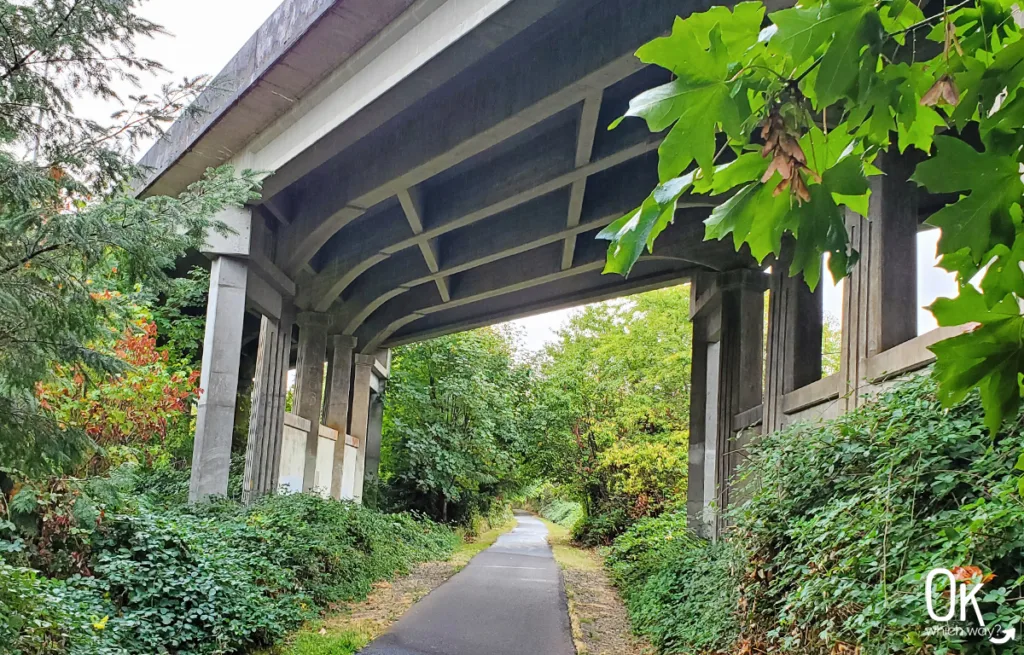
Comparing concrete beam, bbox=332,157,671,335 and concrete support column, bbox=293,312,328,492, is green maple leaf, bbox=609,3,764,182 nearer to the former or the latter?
concrete beam, bbox=332,157,671,335

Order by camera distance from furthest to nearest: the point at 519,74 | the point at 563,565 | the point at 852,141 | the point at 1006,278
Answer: the point at 563,565, the point at 519,74, the point at 852,141, the point at 1006,278

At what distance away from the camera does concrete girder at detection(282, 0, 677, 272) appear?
741cm

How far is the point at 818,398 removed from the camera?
7.88m

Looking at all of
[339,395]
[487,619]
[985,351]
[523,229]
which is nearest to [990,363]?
[985,351]

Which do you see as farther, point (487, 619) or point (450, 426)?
point (450, 426)

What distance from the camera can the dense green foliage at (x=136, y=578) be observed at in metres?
5.36

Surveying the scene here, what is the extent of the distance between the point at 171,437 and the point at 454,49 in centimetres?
1168

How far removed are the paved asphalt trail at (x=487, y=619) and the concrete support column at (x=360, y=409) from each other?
816 cm

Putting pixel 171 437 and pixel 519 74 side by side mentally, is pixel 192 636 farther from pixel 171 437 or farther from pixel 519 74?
pixel 171 437

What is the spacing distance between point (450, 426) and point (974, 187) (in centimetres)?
2240

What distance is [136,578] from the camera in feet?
21.9

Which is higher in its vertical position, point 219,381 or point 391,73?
point 391,73

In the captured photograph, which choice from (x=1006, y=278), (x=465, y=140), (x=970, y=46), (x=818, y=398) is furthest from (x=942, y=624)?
(x=465, y=140)

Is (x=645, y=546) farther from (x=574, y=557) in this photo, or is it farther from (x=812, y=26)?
(x=812, y=26)
